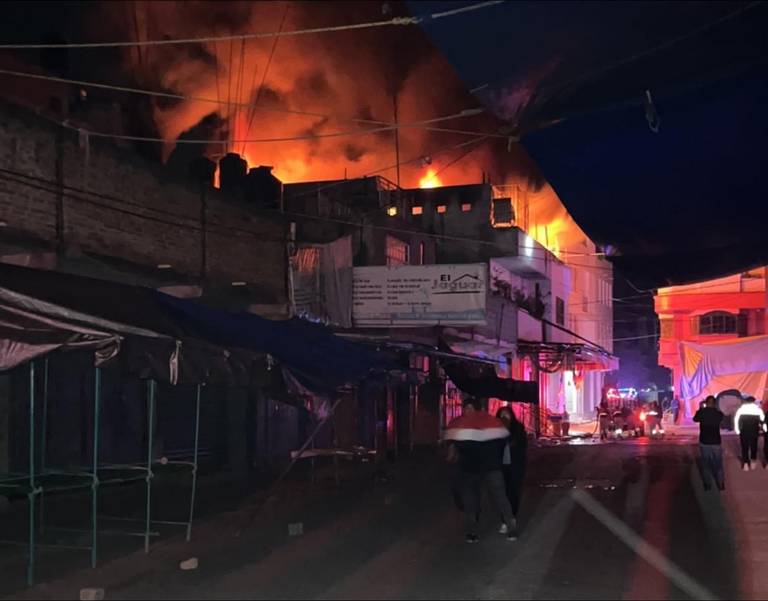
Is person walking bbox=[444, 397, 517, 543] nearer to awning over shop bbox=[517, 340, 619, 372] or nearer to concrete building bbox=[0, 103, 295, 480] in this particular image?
concrete building bbox=[0, 103, 295, 480]

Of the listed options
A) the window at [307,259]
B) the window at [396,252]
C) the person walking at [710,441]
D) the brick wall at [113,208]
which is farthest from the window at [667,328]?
the brick wall at [113,208]

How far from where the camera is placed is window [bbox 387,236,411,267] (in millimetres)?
24189

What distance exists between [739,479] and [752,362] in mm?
16424

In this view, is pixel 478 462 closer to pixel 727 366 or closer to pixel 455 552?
pixel 455 552

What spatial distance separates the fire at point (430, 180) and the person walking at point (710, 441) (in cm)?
2538

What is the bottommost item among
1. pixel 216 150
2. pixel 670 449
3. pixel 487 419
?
pixel 670 449

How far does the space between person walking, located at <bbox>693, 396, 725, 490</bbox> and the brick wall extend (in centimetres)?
825

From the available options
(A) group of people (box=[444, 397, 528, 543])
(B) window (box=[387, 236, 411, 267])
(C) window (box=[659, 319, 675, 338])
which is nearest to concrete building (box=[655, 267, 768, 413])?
(C) window (box=[659, 319, 675, 338])

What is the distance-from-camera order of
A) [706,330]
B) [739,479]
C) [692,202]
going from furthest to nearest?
1. [706,330]
2. [739,479]
3. [692,202]

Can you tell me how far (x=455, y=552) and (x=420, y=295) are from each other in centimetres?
915

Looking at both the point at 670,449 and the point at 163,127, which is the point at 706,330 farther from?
the point at 163,127

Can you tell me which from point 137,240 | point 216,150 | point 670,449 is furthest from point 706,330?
point 137,240

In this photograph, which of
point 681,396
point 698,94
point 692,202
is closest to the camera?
point 698,94

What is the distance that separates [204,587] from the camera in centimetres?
714
